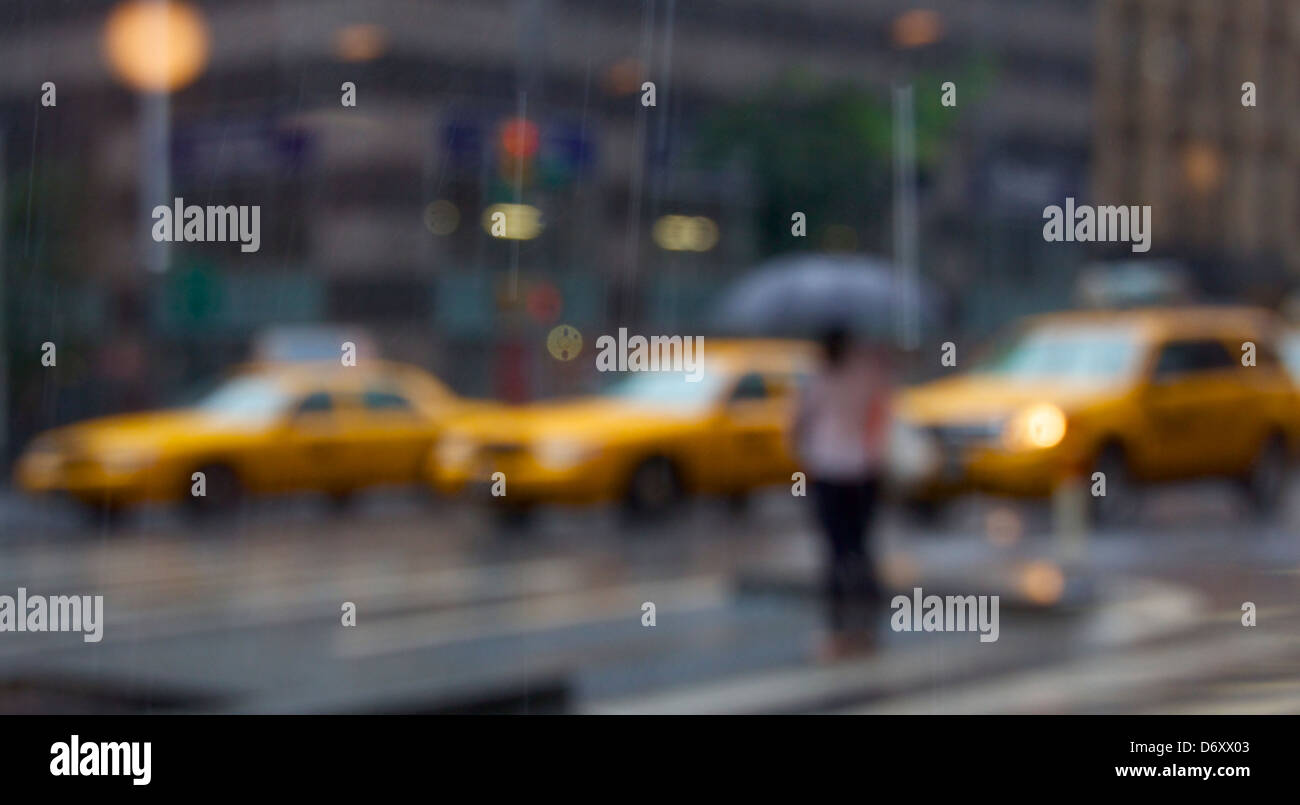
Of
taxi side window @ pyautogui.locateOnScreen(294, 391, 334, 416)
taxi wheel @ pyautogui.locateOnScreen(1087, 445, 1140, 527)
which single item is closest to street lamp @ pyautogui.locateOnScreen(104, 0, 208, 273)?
taxi side window @ pyautogui.locateOnScreen(294, 391, 334, 416)

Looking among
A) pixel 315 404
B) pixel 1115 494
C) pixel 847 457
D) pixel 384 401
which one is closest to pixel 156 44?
pixel 315 404

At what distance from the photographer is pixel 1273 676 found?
515 centimetres

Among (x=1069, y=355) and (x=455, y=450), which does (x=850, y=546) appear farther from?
(x=455, y=450)

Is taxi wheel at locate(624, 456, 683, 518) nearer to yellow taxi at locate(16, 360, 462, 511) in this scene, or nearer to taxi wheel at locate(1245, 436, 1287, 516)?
yellow taxi at locate(16, 360, 462, 511)

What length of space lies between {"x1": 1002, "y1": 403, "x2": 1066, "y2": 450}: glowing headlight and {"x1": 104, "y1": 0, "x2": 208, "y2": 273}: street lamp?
6.52 m

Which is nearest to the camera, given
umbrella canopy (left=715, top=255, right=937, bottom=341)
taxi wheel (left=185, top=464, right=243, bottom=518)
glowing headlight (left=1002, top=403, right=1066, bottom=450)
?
umbrella canopy (left=715, top=255, right=937, bottom=341)

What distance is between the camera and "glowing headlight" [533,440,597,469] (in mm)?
13930

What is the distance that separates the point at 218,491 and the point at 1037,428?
678cm

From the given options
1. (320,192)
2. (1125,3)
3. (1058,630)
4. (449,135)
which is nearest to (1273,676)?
(1058,630)

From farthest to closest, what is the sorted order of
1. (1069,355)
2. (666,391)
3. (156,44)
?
(666,391), (1069,355), (156,44)

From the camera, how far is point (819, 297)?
10.5m

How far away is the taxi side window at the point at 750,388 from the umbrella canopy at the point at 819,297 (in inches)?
131

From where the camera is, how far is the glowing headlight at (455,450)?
1345 cm

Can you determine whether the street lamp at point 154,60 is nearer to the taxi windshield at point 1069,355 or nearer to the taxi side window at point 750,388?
the taxi side window at point 750,388
